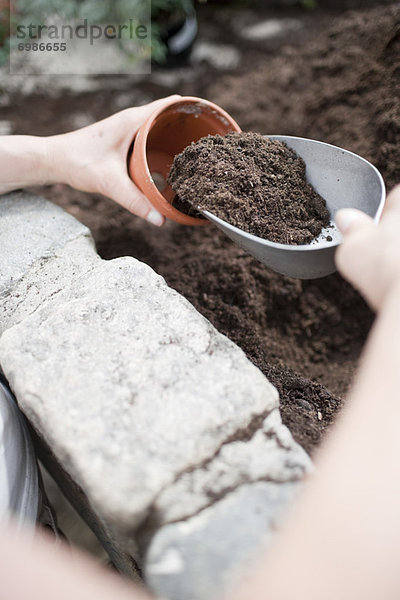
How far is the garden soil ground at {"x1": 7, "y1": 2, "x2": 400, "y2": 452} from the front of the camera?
136 centimetres

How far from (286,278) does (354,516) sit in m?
1.03

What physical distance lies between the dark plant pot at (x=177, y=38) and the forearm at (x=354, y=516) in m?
2.20

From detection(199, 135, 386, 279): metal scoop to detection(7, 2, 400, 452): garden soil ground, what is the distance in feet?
0.90

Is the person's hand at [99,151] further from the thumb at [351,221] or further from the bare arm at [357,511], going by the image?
the bare arm at [357,511]

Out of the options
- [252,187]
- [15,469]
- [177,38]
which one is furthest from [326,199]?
[177,38]

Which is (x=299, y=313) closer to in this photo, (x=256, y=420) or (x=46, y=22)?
(x=256, y=420)

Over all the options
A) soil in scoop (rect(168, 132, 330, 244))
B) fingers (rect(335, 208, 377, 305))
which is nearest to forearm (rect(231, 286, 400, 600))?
fingers (rect(335, 208, 377, 305))

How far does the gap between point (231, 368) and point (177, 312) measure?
0.18 m

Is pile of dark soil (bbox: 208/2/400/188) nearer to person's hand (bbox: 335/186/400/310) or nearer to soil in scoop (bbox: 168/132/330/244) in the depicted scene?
soil in scoop (bbox: 168/132/330/244)

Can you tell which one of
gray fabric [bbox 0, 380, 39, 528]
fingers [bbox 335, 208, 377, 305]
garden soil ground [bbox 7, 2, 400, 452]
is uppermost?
fingers [bbox 335, 208, 377, 305]

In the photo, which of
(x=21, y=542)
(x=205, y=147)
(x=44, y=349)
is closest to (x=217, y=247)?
(x=205, y=147)

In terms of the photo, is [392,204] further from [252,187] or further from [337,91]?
[337,91]

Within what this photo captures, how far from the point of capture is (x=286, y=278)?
1.61 m

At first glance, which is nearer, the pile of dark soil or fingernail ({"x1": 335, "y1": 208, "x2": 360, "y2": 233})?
fingernail ({"x1": 335, "y1": 208, "x2": 360, "y2": 233})
